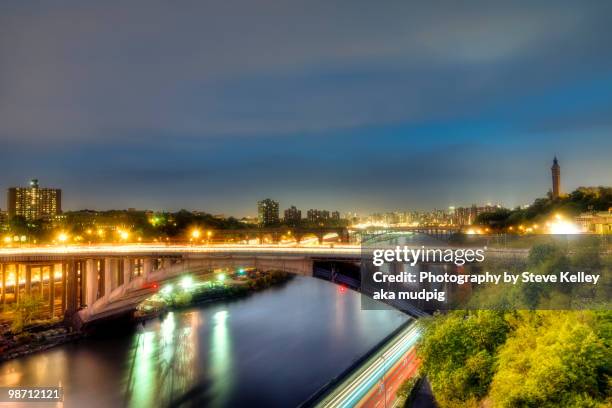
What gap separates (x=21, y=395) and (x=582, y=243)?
20760 mm

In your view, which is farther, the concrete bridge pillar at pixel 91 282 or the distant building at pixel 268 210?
the distant building at pixel 268 210

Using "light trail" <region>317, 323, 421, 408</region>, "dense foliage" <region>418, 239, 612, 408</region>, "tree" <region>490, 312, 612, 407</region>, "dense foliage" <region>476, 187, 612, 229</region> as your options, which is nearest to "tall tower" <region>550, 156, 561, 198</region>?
"dense foliage" <region>476, 187, 612, 229</region>

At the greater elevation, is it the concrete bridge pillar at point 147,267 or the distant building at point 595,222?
the distant building at point 595,222

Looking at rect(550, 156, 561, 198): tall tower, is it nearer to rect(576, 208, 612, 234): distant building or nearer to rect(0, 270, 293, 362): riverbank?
rect(576, 208, 612, 234): distant building

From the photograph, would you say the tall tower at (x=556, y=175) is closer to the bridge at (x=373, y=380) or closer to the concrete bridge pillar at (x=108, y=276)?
the bridge at (x=373, y=380)

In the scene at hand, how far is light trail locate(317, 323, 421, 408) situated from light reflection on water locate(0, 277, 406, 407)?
165 centimetres

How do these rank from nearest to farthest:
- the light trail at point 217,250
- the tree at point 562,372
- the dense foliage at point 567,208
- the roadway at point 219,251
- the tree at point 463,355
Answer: the tree at point 562,372
the tree at point 463,355
the roadway at point 219,251
the light trail at point 217,250
the dense foliage at point 567,208

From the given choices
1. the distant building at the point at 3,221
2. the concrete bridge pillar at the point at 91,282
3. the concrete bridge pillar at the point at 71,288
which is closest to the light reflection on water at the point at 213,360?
the concrete bridge pillar at the point at 91,282

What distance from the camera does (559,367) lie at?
25.4 ft

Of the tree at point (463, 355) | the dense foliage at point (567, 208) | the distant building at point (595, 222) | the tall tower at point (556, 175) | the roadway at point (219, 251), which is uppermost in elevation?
the tall tower at point (556, 175)

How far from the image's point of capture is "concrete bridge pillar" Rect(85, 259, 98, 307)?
25.8m

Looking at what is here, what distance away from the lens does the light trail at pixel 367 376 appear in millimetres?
16000

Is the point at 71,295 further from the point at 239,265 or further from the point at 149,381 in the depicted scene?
the point at 239,265

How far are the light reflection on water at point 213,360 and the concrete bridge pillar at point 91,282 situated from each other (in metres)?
2.36
